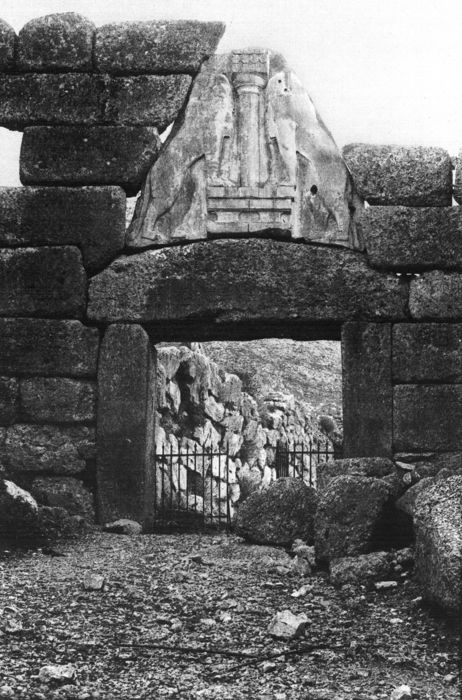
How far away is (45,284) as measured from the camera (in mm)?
8828

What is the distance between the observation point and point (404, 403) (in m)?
8.66

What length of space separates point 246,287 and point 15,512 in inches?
99.5

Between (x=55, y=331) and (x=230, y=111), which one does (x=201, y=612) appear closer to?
(x=55, y=331)

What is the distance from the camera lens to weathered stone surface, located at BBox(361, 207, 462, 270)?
8.80 m

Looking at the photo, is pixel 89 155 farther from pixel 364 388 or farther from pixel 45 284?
pixel 364 388

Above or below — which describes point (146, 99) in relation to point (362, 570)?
above

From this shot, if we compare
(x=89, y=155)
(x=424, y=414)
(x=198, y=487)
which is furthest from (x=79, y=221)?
(x=198, y=487)

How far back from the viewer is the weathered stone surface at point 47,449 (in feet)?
28.7

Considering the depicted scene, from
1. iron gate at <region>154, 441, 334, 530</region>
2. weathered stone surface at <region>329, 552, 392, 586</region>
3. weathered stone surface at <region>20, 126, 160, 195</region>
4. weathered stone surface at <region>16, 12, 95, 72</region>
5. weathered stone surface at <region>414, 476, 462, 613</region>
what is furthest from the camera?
iron gate at <region>154, 441, 334, 530</region>

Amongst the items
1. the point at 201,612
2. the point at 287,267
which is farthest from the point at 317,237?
the point at 201,612

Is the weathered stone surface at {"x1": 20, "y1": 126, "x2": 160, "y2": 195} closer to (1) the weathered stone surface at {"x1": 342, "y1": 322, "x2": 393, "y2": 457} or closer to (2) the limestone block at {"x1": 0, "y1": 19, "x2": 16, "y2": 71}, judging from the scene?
(2) the limestone block at {"x1": 0, "y1": 19, "x2": 16, "y2": 71}

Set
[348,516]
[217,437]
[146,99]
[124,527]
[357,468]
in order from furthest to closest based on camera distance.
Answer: [217,437]
[146,99]
[124,527]
[357,468]
[348,516]

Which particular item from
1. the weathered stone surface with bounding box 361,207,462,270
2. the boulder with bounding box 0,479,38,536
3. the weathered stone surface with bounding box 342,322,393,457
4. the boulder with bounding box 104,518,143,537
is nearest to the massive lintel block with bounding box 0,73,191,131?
the weathered stone surface with bounding box 361,207,462,270

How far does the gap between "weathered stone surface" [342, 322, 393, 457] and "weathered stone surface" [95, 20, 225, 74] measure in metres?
2.59
